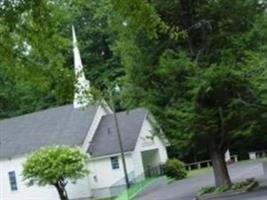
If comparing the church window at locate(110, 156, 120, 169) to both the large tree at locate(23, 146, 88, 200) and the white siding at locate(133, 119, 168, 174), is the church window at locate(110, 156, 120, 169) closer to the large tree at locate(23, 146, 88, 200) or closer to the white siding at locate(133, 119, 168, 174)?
the white siding at locate(133, 119, 168, 174)

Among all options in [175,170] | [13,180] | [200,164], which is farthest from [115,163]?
[200,164]

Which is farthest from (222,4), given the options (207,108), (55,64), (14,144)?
(14,144)

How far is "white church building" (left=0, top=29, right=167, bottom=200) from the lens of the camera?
144 feet

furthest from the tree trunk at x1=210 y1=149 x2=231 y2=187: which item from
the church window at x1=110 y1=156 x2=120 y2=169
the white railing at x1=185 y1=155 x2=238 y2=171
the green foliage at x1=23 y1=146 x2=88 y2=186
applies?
the white railing at x1=185 y1=155 x2=238 y2=171

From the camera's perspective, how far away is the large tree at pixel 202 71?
2633 cm

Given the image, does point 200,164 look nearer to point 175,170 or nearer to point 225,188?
point 175,170

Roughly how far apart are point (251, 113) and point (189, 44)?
3.80 m

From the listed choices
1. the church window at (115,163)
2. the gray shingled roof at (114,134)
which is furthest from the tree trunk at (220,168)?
the church window at (115,163)

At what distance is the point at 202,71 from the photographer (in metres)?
26.2

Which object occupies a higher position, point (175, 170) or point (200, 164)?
point (200, 164)

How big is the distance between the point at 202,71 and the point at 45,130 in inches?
903

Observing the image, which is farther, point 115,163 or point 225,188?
point 115,163

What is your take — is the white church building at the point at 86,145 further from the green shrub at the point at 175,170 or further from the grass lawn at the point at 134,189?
→ the grass lawn at the point at 134,189

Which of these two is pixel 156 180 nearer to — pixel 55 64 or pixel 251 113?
pixel 251 113
